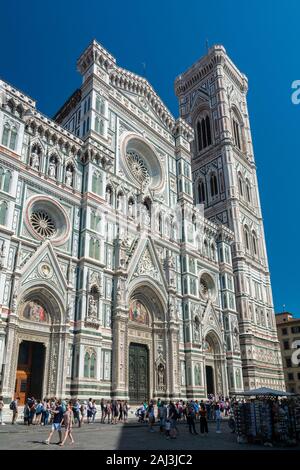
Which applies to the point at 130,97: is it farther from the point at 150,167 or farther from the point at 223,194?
the point at 223,194

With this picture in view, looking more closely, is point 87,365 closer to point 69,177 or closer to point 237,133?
point 69,177

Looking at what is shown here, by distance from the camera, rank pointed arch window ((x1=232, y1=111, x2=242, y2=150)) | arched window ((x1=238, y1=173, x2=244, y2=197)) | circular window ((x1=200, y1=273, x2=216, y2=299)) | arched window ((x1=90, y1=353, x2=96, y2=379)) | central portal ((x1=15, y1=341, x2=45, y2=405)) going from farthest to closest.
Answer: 1. pointed arch window ((x1=232, y1=111, x2=242, y2=150))
2. arched window ((x1=238, y1=173, x2=244, y2=197))
3. circular window ((x1=200, y1=273, x2=216, y2=299))
4. arched window ((x1=90, y1=353, x2=96, y2=379))
5. central portal ((x1=15, y1=341, x2=45, y2=405))

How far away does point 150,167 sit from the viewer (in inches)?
1443

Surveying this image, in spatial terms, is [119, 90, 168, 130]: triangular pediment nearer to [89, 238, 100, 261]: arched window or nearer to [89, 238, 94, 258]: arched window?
[89, 238, 100, 261]: arched window

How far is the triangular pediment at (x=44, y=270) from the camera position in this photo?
21.9m

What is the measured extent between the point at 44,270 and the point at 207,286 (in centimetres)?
1937

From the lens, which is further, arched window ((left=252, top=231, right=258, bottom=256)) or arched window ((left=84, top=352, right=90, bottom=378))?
arched window ((left=252, top=231, right=258, bottom=256))

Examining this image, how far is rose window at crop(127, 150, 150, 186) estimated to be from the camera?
33719mm

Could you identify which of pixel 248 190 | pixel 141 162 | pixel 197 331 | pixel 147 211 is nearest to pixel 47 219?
pixel 147 211

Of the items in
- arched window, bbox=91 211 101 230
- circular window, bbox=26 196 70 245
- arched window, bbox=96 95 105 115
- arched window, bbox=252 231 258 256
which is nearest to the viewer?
circular window, bbox=26 196 70 245

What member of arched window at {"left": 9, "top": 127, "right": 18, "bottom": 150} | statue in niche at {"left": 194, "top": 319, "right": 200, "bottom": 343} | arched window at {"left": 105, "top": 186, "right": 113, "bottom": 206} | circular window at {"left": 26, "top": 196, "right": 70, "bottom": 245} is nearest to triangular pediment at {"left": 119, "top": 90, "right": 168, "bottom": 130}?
arched window at {"left": 105, "top": 186, "right": 113, "bottom": 206}

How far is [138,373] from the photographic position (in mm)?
27688

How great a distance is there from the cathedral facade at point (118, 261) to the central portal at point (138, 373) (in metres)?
0.09

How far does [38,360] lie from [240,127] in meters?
45.1
